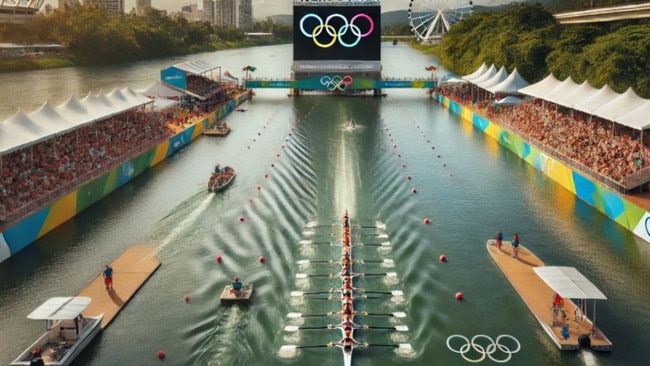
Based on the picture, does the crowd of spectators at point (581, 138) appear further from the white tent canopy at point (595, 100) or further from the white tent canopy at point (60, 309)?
the white tent canopy at point (60, 309)

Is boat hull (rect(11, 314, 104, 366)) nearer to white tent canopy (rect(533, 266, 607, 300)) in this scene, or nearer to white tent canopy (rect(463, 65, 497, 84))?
white tent canopy (rect(533, 266, 607, 300))

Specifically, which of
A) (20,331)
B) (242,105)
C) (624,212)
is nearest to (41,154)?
(20,331)

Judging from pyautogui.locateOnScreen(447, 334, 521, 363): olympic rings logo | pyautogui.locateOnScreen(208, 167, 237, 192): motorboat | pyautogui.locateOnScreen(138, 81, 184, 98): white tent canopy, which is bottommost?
pyautogui.locateOnScreen(447, 334, 521, 363): olympic rings logo

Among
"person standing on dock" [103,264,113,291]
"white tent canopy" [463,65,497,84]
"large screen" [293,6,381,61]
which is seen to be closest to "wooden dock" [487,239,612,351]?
"person standing on dock" [103,264,113,291]

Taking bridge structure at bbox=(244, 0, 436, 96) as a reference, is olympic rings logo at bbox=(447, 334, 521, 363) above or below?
below

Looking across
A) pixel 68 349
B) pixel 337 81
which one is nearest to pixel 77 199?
pixel 68 349

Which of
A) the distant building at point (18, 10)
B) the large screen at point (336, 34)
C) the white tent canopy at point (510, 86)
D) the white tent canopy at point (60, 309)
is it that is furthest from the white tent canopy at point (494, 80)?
the distant building at point (18, 10)

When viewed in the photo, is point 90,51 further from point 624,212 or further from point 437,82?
point 624,212
